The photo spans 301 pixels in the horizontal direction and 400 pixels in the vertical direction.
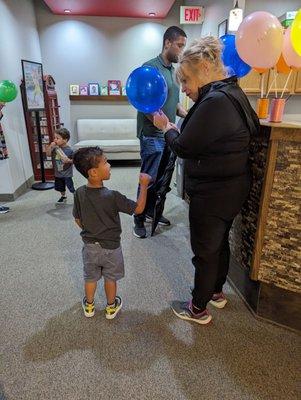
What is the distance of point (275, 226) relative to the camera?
5.02 ft

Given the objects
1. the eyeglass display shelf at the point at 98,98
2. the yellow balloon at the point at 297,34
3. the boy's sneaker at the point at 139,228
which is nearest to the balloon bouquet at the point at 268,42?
the yellow balloon at the point at 297,34

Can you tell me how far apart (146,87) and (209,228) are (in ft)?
3.31

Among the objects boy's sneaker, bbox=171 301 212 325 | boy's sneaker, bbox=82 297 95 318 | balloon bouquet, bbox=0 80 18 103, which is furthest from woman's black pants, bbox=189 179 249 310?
Result: balloon bouquet, bbox=0 80 18 103

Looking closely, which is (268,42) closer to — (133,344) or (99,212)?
(99,212)

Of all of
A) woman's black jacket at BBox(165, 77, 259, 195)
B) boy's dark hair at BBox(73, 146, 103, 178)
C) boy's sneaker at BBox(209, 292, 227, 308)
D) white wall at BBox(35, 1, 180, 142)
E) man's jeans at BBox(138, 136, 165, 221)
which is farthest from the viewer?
white wall at BBox(35, 1, 180, 142)

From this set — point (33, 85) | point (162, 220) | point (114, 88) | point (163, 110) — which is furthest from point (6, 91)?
point (114, 88)

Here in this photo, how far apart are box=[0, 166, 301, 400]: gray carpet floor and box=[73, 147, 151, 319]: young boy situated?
11.3 inches

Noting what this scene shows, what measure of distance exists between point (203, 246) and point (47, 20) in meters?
5.47

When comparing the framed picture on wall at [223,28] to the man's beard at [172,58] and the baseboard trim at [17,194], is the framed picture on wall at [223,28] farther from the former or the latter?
the baseboard trim at [17,194]

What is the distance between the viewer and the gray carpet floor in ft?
4.17

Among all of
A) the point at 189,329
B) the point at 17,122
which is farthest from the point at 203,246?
the point at 17,122

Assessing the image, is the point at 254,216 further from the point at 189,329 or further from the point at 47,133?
the point at 47,133

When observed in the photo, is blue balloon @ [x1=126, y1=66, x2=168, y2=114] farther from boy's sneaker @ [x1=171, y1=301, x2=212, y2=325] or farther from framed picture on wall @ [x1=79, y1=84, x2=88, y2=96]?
framed picture on wall @ [x1=79, y1=84, x2=88, y2=96]

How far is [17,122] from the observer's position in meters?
3.86
